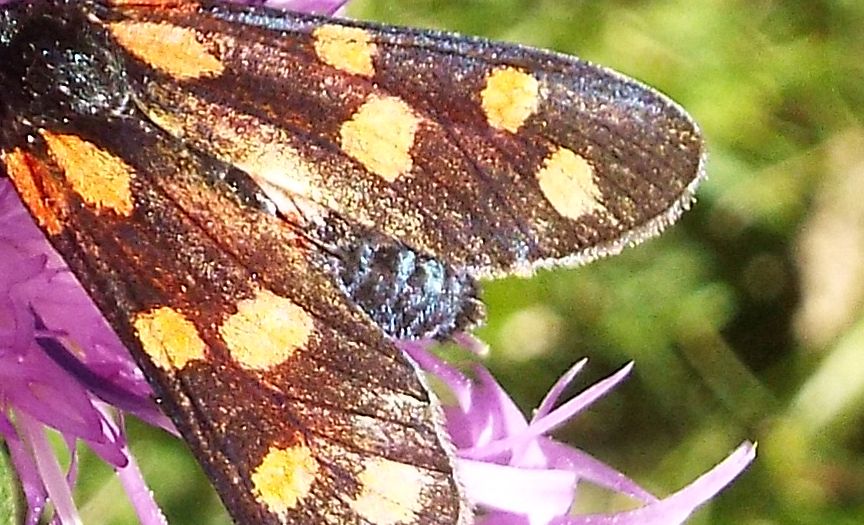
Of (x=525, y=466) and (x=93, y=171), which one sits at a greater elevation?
(x=93, y=171)

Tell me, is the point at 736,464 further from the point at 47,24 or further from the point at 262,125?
the point at 47,24

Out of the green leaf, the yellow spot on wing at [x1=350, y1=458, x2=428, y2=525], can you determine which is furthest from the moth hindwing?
the green leaf

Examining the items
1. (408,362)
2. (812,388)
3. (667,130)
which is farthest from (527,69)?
(812,388)

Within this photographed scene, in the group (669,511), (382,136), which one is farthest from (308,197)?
(669,511)

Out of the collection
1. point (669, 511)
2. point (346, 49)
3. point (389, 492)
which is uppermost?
point (346, 49)

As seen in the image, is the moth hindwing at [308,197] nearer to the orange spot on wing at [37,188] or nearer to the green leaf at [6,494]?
the orange spot on wing at [37,188]

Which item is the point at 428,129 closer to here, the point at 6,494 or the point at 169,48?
the point at 169,48
